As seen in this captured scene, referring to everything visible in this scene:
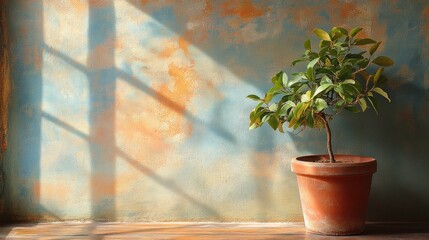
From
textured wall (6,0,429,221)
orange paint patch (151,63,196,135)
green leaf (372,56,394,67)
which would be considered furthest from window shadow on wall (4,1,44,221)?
green leaf (372,56,394,67)

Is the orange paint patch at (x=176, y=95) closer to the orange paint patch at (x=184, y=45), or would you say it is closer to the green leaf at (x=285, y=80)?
the orange paint patch at (x=184, y=45)

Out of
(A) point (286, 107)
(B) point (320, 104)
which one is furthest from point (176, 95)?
(B) point (320, 104)

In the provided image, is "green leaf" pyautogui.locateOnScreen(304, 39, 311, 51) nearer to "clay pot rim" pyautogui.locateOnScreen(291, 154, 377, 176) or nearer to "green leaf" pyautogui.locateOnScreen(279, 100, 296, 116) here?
"green leaf" pyautogui.locateOnScreen(279, 100, 296, 116)

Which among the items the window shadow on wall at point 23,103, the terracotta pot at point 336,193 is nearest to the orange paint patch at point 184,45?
the window shadow on wall at point 23,103

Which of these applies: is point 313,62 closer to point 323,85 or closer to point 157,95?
point 323,85

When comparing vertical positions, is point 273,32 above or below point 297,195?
above

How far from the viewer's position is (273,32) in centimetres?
388

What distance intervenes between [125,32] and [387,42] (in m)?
1.72

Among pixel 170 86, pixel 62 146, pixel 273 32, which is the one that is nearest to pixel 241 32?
pixel 273 32

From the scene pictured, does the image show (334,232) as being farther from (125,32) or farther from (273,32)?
(125,32)

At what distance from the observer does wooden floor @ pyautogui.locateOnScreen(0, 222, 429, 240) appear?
3.48 metres

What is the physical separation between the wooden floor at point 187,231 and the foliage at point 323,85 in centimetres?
64

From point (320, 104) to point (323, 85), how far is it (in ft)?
0.35

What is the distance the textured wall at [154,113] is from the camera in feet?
12.7
